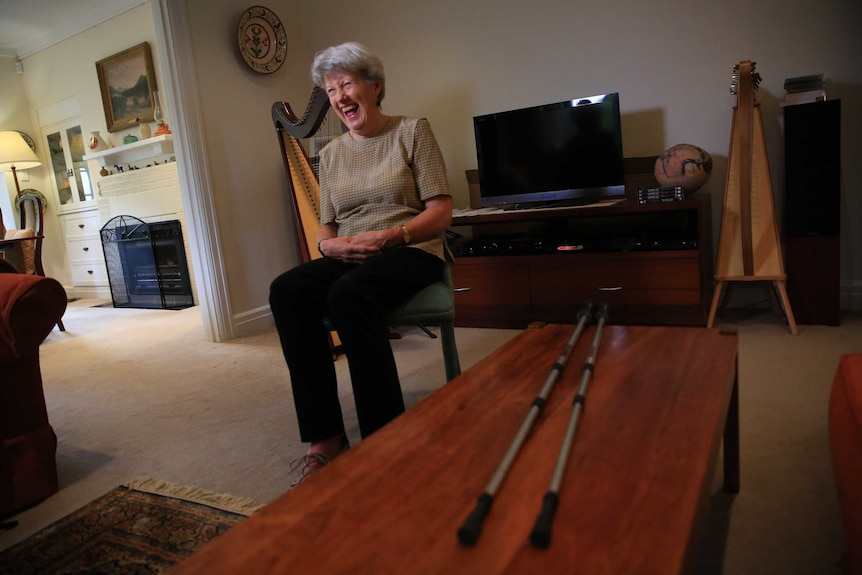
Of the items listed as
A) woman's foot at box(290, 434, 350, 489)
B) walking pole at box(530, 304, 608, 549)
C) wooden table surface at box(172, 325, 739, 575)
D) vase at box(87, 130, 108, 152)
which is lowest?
woman's foot at box(290, 434, 350, 489)

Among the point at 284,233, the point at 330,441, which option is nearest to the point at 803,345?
the point at 330,441

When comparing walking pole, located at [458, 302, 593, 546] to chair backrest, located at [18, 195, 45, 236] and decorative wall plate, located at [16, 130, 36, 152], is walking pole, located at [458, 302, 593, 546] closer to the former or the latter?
chair backrest, located at [18, 195, 45, 236]

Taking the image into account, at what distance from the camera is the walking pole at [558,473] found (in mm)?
537

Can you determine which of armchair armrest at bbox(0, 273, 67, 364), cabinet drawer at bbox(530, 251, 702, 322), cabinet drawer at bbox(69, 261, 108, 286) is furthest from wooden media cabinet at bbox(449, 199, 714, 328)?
cabinet drawer at bbox(69, 261, 108, 286)

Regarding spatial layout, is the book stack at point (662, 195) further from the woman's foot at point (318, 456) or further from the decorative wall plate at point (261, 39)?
the decorative wall plate at point (261, 39)

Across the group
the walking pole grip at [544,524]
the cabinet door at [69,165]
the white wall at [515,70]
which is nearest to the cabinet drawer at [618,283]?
the white wall at [515,70]

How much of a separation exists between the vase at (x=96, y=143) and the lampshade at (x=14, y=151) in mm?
687

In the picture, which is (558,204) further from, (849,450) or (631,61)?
(849,450)

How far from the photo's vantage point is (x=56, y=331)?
12.6 ft

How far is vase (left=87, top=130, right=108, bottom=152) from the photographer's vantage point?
5203mm

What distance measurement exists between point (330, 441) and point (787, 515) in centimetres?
104

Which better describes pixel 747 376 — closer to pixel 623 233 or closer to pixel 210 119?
pixel 623 233

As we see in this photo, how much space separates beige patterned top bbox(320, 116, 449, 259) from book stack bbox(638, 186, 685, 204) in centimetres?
124

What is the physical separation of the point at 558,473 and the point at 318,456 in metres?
0.90
